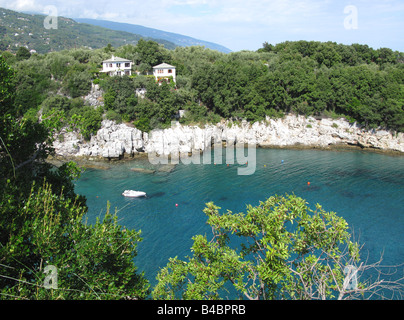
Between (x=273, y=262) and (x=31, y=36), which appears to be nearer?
(x=273, y=262)

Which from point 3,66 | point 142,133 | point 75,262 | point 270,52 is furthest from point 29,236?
point 270,52

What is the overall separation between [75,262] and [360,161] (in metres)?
42.6

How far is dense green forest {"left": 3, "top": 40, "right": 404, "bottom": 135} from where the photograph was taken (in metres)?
46.8

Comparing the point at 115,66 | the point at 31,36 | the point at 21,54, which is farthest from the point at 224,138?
the point at 31,36

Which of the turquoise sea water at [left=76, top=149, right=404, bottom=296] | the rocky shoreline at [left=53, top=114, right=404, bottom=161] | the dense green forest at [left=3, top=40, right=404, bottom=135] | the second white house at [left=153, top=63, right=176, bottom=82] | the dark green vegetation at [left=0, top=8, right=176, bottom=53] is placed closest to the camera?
the turquoise sea water at [left=76, top=149, right=404, bottom=296]

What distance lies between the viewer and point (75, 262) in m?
7.63

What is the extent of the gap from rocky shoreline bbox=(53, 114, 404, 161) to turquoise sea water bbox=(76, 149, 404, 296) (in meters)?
3.80

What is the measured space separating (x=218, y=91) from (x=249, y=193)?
84.8 feet

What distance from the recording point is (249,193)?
3086 centimetres

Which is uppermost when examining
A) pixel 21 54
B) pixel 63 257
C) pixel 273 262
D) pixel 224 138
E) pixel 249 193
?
pixel 21 54

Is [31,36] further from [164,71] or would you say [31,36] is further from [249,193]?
[249,193]

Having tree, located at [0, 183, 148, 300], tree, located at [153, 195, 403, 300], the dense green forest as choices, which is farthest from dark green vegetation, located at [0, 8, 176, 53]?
tree, located at [153, 195, 403, 300]

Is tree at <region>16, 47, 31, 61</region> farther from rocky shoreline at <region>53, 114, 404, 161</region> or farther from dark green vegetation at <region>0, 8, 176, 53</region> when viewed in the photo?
dark green vegetation at <region>0, 8, 176, 53</region>

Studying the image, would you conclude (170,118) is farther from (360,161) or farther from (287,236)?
(287,236)
